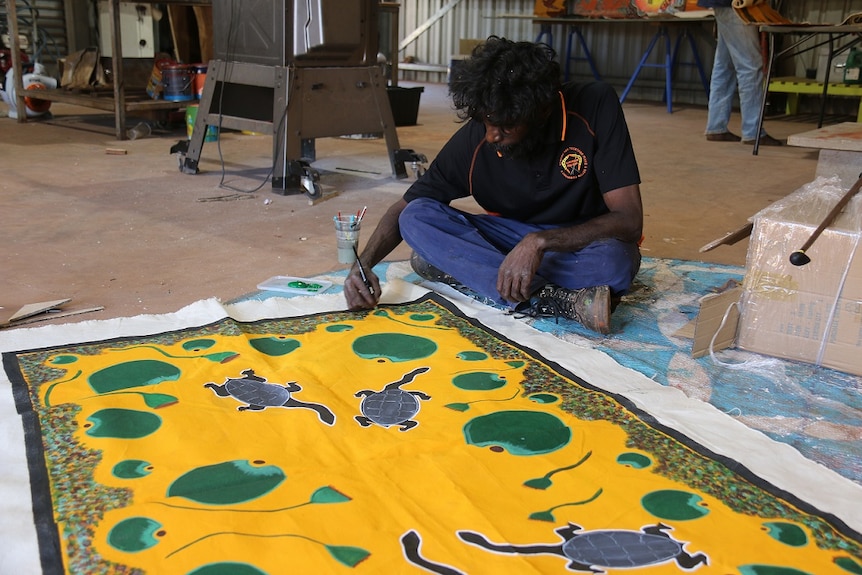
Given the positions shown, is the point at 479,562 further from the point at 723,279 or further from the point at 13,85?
the point at 13,85

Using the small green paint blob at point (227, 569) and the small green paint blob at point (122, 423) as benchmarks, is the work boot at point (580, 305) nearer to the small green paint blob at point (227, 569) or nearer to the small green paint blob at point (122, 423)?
the small green paint blob at point (122, 423)

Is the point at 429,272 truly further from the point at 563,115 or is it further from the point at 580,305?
the point at 563,115

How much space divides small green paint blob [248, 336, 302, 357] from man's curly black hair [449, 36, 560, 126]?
31.4 inches

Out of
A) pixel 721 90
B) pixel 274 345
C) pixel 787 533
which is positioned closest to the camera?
pixel 787 533

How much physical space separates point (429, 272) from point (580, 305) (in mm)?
645

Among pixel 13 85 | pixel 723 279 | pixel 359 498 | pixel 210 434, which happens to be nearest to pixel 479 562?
pixel 359 498

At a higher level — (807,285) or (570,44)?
(570,44)

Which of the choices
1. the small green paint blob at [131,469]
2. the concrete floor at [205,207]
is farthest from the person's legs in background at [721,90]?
the small green paint blob at [131,469]

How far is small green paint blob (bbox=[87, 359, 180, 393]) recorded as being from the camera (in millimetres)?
1952

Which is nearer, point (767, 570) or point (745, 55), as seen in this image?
point (767, 570)

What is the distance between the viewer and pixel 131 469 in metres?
1.59

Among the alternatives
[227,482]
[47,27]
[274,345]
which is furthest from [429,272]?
[47,27]

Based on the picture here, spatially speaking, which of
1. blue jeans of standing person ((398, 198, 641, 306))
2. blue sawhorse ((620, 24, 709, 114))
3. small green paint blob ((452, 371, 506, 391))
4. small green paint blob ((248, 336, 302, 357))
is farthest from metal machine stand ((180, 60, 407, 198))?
blue sawhorse ((620, 24, 709, 114))

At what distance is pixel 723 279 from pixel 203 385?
1.91 metres
